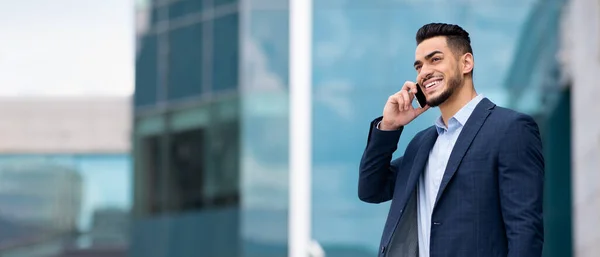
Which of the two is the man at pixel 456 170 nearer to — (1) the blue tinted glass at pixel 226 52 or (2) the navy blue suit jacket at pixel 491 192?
(2) the navy blue suit jacket at pixel 491 192

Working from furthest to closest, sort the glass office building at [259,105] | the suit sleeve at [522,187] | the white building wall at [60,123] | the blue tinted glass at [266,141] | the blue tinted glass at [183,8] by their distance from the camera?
the white building wall at [60,123]
the blue tinted glass at [183,8]
the blue tinted glass at [266,141]
the glass office building at [259,105]
the suit sleeve at [522,187]

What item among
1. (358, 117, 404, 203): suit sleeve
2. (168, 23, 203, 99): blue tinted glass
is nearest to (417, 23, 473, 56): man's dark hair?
(358, 117, 404, 203): suit sleeve

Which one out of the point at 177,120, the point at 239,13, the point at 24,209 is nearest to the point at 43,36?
the point at 24,209

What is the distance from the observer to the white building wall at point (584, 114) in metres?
20.0

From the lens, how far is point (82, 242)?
110 ft

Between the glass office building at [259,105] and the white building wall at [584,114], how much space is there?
2.02 feet

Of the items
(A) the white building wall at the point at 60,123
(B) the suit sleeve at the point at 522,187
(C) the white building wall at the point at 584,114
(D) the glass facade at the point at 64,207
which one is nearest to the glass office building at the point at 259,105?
(C) the white building wall at the point at 584,114

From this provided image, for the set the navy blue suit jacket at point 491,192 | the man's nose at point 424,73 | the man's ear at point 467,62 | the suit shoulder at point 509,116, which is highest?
the man's ear at point 467,62

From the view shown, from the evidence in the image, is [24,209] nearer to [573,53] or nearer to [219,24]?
[219,24]

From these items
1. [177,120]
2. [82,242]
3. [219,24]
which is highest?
[219,24]

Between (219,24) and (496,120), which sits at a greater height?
(219,24)

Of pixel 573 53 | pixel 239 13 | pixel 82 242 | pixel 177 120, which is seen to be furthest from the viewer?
pixel 82 242

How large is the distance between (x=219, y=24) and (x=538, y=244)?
2143 centimetres

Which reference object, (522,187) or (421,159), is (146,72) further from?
(522,187)
